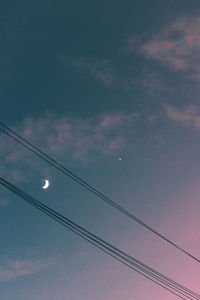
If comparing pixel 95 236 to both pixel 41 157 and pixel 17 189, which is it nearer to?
pixel 17 189

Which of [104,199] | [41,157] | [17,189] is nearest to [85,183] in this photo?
[104,199]

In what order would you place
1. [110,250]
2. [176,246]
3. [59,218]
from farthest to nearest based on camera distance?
[176,246]
[110,250]
[59,218]

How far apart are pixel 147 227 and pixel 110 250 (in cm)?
320

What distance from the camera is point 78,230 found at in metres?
13.4

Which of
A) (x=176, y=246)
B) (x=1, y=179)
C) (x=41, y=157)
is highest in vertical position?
(x=41, y=157)

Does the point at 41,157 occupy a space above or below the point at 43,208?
above

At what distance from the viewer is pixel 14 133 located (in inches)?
570

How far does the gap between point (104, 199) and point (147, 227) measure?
8.49 feet

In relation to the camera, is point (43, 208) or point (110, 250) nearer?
point (43, 208)

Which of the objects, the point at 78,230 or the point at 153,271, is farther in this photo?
the point at 153,271

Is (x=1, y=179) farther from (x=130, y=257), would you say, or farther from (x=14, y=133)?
(x=130, y=257)

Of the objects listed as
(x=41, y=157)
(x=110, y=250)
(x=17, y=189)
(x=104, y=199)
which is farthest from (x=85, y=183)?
(x=17, y=189)

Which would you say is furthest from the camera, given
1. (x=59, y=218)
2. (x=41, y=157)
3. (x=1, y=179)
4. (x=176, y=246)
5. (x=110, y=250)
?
(x=176, y=246)

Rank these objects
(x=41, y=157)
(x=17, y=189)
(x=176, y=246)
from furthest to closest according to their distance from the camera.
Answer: (x=176, y=246), (x=41, y=157), (x=17, y=189)
